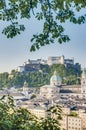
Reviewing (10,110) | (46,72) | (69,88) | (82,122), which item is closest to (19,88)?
(46,72)

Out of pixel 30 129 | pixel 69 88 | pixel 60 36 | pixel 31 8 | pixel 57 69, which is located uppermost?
pixel 57 69

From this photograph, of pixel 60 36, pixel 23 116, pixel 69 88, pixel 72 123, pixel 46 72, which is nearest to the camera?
pixel 60 36

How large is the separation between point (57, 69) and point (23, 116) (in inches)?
2024

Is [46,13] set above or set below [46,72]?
below

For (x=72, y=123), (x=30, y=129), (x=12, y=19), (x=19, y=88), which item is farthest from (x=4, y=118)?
(x=19, y=88)

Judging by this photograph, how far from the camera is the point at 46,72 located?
184 feet

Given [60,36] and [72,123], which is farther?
[72,123]

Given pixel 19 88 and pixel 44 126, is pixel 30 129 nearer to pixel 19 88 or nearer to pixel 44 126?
pixel 44 126

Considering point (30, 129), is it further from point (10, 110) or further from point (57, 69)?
point (57, 69)

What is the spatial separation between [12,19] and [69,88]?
41508 mm

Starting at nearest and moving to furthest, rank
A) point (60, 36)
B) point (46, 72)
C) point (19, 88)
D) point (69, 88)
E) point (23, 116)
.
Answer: point (60, 36), point (23, 116), point (69, 88), point (19, 88), point (46, 72)

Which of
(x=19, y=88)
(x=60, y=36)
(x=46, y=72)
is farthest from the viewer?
(x=46, y=72)

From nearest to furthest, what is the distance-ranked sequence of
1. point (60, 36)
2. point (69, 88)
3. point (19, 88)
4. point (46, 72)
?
1. point (60, 36)
2. point (69, 88)
3. point (19, 88)
4. point (46, 72)

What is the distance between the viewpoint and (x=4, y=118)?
2877 mm
